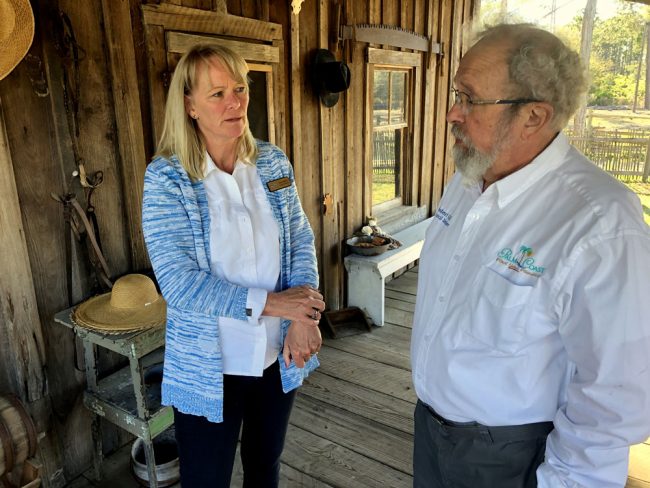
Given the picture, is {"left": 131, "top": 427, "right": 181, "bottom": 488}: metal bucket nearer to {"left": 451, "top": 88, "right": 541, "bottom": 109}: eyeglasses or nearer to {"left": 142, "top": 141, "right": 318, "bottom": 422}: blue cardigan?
{"left": 142, "top": 141, "right": 318, "bottom": 422}: blue cardigan

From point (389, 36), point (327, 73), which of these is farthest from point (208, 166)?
point (389, 36)

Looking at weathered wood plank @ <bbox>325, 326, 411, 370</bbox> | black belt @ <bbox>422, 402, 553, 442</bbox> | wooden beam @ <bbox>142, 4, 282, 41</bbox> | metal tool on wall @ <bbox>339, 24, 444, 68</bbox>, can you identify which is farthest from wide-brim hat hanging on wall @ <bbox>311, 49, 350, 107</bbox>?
black belt @ <bbox>422, 402, 553, 442</bbox>

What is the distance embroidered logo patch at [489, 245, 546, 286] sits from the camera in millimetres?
950

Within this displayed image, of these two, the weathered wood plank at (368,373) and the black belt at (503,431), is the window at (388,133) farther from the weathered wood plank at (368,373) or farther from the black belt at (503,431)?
the black belt at (503,431)

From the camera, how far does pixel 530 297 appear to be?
3.11 feet

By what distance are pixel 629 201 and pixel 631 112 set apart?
17.5m

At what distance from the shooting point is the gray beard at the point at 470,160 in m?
1.13

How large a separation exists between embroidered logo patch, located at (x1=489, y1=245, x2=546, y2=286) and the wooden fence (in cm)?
971

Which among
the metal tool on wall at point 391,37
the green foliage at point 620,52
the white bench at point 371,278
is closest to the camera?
the metal tool on wall at point 391,37

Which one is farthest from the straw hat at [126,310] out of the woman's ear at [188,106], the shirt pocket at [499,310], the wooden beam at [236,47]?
the shirt pocket at [499,310]

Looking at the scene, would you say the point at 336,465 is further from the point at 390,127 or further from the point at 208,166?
the point at 390,127

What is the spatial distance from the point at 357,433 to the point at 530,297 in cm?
176

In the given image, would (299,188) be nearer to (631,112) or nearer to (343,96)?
(343,96)

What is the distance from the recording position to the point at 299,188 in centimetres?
323
